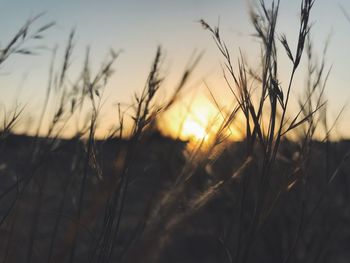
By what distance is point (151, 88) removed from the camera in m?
1.09

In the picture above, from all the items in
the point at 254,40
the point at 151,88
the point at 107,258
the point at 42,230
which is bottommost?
the point at 42,230

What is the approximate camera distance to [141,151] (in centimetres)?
97

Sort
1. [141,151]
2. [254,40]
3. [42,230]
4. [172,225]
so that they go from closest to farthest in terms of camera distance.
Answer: [172,225]
[141,151]
[254,40]
[42,230]

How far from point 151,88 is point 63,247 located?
0.35m

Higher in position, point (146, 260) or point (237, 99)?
point (237, 99)

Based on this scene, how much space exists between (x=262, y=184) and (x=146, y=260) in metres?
0.52

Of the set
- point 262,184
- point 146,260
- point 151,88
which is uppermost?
point 151,88

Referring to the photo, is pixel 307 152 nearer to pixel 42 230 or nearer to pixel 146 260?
pixel 146 260

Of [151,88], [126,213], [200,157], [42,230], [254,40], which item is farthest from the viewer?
[126,213]

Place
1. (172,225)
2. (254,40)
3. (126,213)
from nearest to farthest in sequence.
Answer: (172,225), (254,40), (126,213)

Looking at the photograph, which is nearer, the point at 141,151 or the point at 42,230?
the point at 141,151

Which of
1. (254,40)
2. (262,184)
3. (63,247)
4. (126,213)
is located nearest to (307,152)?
(262,184)

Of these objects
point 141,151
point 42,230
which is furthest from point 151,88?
point 42,230

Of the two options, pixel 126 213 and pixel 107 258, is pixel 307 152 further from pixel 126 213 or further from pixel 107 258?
pixel 126 213
